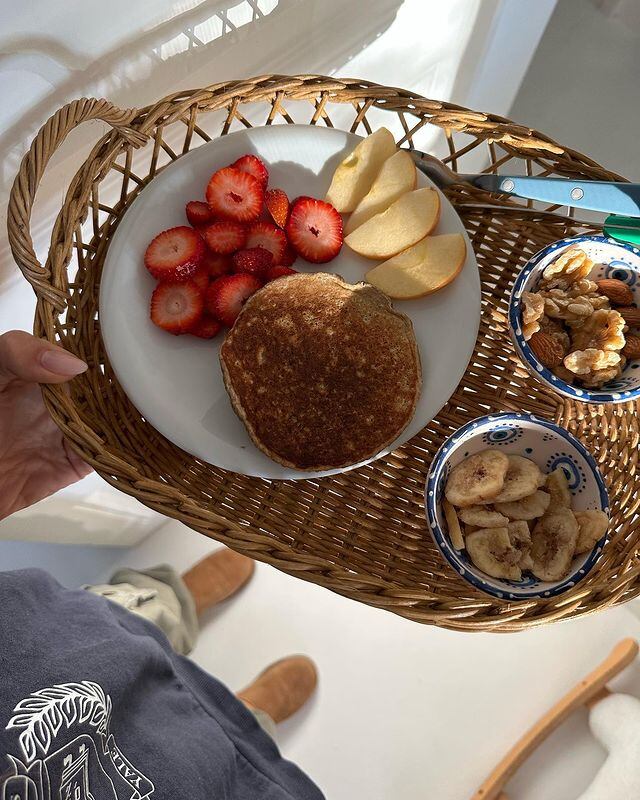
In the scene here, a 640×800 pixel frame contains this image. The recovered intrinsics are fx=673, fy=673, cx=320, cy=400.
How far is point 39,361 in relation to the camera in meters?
0.77

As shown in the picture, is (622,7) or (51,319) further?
(622,7)

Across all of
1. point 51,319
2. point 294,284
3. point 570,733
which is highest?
point 294,284

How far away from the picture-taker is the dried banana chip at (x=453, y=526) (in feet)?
2.75

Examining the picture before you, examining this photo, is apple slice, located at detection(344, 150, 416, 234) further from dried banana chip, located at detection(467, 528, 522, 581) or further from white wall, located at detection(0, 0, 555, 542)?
dried banana chip, located at detection(467, 528, 522, 581)

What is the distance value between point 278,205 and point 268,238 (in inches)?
1.8

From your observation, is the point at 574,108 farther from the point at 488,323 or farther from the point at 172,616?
the point at 172,616

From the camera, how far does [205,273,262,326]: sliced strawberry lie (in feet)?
2.95

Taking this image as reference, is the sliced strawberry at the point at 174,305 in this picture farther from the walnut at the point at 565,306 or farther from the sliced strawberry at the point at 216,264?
the walnut at the point at 565,306

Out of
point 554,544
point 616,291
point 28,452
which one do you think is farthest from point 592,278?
point 28,452

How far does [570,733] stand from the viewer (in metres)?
1.56

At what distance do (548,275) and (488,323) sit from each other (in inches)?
4.8

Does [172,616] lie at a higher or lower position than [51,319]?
lower

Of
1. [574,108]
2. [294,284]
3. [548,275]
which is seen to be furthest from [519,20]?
[294,284]

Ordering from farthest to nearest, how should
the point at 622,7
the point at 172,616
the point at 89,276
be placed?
the point at 622,7 → the point at 172,616 → the point at 89,276
